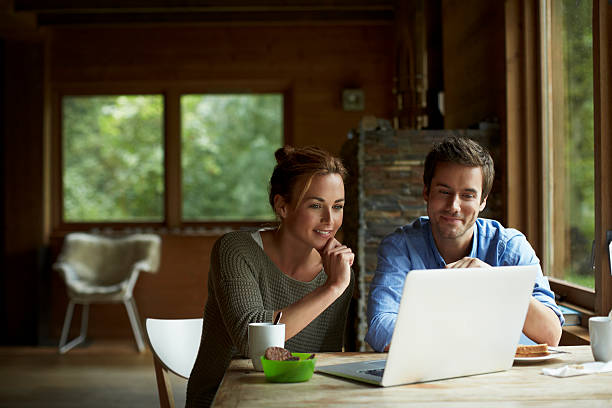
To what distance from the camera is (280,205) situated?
2.04m

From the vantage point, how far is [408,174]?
11.6ft

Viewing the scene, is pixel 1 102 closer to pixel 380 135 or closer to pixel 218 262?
pixel 380 135

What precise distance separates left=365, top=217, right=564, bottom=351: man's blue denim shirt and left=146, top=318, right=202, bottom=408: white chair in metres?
0.51

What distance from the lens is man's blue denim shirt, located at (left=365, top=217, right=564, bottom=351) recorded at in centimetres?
200

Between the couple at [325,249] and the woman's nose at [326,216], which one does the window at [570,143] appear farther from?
the woman's nose at [326,216]

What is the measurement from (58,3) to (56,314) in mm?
2676

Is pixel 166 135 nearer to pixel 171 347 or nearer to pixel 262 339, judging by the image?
pixel 171 347

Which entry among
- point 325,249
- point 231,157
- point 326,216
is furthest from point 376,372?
point 231,157

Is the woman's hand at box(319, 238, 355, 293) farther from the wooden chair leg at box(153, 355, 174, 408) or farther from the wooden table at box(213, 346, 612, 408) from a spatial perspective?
the wooden chair leg at box(153, 355, 174, 408)

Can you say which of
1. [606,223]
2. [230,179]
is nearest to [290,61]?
[230,179]

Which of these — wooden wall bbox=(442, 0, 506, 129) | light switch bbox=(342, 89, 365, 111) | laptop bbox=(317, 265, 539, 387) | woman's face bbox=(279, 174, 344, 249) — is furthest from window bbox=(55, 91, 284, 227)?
laptop bbox=(317, 265, 539, 387)

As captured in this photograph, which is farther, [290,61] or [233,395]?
[290,61]

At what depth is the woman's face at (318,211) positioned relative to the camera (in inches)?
76.6

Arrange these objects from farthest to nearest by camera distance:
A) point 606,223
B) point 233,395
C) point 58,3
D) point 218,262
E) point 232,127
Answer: point 232,127 < point 58,3 < point 606,223 < point 218,262 < point 233,395
